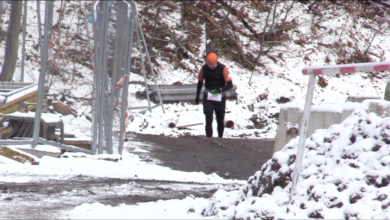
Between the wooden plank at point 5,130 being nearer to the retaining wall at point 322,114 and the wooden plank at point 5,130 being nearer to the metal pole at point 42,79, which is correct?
the metal pole at point 42,79

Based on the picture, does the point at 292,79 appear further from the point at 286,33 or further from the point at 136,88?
the point at 136,88

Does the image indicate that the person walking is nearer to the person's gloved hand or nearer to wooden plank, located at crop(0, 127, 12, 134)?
the person's gloved hand

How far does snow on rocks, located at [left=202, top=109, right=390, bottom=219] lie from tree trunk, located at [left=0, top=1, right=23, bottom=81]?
13.6 ft

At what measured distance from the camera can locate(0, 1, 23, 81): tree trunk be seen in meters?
7.29

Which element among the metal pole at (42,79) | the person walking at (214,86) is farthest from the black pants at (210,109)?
the metal pole at (42,79)

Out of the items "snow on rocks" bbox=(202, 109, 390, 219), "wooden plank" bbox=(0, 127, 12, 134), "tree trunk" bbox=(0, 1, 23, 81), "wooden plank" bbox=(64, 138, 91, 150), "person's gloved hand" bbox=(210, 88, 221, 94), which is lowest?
"wooden plank" bbox=(64, 138, 91, 150)

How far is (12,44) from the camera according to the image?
24.1 ft

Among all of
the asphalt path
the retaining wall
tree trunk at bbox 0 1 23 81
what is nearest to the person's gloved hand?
the asphalt path

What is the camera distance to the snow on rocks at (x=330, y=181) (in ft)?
11.5

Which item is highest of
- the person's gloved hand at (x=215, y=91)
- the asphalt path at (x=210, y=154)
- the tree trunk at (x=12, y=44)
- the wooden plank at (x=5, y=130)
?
the tree trunk at (x=12, y=44)

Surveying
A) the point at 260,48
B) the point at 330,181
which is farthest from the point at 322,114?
the point at 260,48

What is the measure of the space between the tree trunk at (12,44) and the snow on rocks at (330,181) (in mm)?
4151

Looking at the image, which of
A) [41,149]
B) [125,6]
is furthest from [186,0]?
[41,149]

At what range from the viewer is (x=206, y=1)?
746 inches
